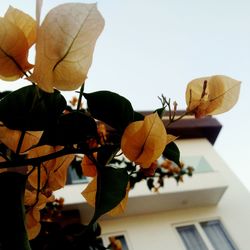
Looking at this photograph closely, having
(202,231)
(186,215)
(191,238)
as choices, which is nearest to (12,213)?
(191,238)

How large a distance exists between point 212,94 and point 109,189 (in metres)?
0.21

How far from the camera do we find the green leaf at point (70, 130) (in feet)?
1.35

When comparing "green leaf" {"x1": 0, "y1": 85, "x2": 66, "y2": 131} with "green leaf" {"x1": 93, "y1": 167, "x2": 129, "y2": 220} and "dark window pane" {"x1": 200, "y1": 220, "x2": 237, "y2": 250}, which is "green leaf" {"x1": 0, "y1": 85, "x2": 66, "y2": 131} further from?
"dark window pane" {"x1": 200, "y1": 220, "x2": 237, "y2": 250}

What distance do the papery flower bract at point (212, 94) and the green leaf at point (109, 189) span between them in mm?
157

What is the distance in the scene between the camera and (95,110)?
431 millimetres

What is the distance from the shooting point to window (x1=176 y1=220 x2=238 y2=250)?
4582mm

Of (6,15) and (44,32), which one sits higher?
(6,15)

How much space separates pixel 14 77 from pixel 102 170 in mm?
150

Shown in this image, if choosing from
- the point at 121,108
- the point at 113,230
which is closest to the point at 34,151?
the point at 121,108

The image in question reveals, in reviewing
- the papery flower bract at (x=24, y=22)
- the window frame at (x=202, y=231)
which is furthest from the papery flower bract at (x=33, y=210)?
the window frame at (x=202, y=231)

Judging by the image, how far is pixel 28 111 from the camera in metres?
0.42

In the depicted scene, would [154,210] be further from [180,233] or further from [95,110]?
[95,110]

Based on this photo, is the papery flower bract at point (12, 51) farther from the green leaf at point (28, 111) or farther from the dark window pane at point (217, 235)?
the dark window pane at point (217, 235)

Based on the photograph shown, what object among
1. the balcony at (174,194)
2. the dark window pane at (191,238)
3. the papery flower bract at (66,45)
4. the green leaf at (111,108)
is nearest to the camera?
the papery flower bract at (66,45)
